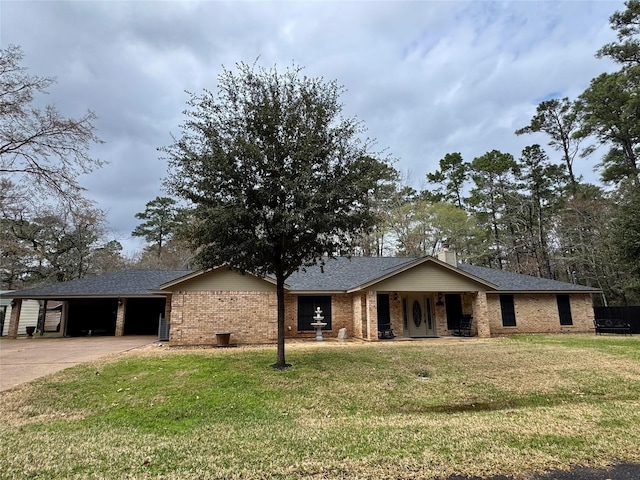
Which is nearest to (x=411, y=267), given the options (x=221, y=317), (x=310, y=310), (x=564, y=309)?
(x=310, y=310)

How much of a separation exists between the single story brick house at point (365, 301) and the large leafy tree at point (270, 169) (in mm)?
5035

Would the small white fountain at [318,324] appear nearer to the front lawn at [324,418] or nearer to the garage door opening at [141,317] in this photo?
the front lawn at [324,418]

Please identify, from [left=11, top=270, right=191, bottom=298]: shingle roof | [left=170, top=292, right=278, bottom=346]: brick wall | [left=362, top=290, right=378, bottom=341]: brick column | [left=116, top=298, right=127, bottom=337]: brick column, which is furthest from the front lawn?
[left=116, top=298, right=127, bottom=337]: brick column

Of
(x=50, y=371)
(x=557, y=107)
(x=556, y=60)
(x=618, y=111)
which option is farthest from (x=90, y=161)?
(x=557, y=107)

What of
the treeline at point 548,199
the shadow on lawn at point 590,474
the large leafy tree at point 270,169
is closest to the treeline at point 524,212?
the treeline at point 548,199

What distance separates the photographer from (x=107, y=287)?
19.7m

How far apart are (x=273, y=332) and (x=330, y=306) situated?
9.92ft

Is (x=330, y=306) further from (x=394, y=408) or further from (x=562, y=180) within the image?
(x=562, y=180)

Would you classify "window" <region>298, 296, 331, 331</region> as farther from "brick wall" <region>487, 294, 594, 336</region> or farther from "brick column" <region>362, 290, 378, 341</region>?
"brick wall" <region>487, 294, 594, 336</region>

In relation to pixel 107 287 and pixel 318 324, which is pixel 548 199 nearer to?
pixel 318 324

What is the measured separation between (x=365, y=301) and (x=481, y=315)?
5.30m

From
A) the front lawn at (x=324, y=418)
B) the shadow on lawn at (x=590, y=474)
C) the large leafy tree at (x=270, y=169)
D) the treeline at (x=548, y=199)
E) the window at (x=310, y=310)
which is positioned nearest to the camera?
the shadow on lawn at (x=590, y=474)

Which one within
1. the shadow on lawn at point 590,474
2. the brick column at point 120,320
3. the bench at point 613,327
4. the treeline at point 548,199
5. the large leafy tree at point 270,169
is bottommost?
the shadow on lawn at point 590,474

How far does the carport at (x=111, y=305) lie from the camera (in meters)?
19.2
